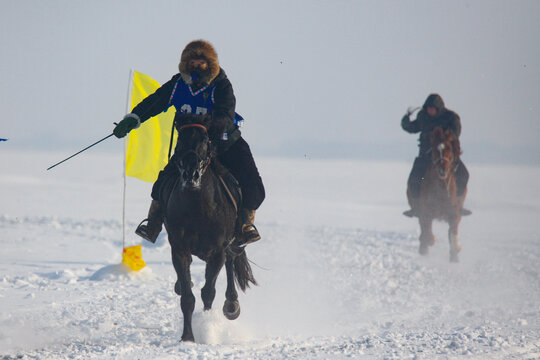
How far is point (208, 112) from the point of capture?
6.68 m

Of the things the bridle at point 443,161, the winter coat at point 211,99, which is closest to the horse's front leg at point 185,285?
the winter coat at point 211,99

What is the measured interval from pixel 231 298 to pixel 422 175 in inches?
324

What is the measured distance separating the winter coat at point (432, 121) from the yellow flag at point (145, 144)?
238 inches

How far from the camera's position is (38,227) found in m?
20.0

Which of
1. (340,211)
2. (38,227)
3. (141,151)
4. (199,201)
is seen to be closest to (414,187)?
(141,151)

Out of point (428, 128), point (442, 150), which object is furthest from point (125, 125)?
point (428, 128)

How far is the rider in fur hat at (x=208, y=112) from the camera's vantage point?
6.61 metres

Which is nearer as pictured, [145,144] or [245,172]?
[245,172]

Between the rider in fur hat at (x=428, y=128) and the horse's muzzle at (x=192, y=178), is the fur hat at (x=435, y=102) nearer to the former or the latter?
the rider in fur hat at (x=428, y=128)

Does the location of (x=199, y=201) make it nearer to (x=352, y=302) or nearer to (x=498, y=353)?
(x=498, y=353)

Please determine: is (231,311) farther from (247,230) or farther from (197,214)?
(197,214)

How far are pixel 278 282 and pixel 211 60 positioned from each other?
551 centimetres

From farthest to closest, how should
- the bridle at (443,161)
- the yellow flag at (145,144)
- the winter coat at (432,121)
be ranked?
the winter coat at (432,121) → the bridle at (443,161) → the yellow flag at (145,144)

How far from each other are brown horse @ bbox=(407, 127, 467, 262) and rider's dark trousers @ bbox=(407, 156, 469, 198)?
17 cm
